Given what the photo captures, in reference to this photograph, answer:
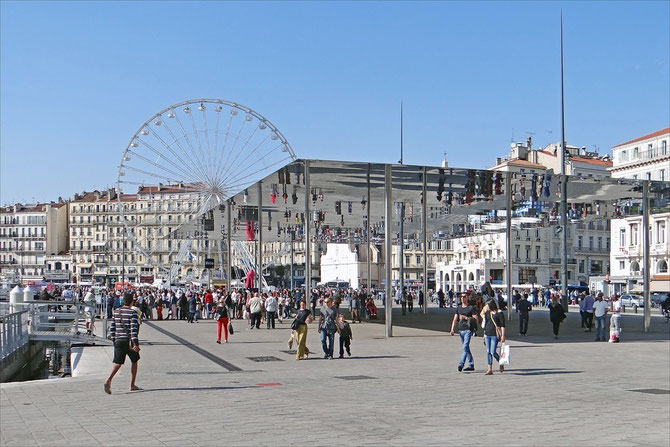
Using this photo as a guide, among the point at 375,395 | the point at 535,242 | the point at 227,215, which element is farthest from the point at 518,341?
the point at 535,242

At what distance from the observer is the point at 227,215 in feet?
152

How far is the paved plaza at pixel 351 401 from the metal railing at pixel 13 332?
6.29 feet

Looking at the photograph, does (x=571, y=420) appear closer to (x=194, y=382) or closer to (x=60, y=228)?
(x=194, y=382)

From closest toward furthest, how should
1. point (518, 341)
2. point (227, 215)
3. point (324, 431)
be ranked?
point (324, 431) → point (518, 341) → point (227, 215)

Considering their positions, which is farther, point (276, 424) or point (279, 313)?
point (279, 313)

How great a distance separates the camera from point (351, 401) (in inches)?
521

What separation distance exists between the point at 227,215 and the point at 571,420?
1415 inches

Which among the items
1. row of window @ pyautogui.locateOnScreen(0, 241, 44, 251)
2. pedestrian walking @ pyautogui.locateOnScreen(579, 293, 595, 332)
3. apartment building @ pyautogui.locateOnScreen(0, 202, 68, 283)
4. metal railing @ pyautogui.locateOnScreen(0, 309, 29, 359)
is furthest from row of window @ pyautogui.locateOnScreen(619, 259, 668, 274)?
row of window @ pyautogui.locateOnScreen(0, 241, 44, 251)

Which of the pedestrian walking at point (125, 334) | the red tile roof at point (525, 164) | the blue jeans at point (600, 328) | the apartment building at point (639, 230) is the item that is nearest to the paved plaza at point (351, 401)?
the pedestrian walking at point (125, 334)

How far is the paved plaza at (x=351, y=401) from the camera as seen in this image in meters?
10.2

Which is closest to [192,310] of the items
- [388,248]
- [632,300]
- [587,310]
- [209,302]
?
[209,302]

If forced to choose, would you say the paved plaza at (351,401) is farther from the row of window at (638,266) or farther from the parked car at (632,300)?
the row of window at (638,266)

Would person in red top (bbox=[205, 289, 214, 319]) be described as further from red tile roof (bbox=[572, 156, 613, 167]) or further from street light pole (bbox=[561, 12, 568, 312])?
red tile roof (bbox=[572, 156, 613, 167])

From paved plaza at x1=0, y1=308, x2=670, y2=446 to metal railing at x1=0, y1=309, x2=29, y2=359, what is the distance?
6.29 feet
